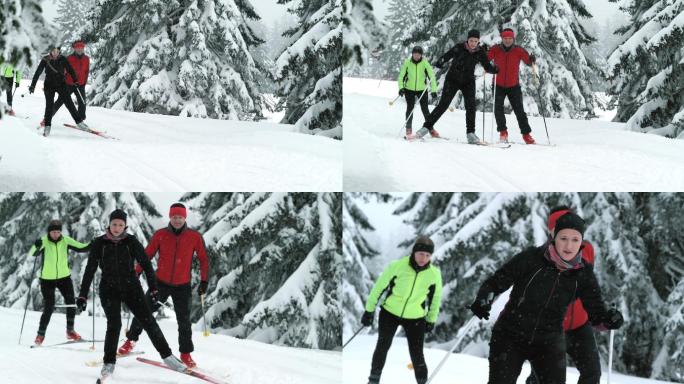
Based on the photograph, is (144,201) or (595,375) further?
(144,201)

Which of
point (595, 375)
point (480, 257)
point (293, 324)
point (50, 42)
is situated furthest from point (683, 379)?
point (50, 42)

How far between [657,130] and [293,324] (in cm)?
884

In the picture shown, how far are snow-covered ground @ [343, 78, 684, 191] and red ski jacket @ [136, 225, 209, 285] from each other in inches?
105

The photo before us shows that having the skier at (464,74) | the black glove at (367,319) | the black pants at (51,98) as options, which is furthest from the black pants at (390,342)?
the black pants at (51,98)

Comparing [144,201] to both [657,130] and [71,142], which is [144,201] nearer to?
[71,142]

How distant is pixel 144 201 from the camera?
1377 cm

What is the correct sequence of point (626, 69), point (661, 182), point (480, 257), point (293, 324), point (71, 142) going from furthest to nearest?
point (626, 69) < point (480, 257) < point (293, 324) < point (71, 142) < point (661, 182)

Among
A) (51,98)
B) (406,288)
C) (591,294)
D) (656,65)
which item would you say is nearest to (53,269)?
(51,98)

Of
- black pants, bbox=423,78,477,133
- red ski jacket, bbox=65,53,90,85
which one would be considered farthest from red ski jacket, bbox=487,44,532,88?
red ski jacket, bbox=65,53,90,85

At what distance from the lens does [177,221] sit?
7.20 metres

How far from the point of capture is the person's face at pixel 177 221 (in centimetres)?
717

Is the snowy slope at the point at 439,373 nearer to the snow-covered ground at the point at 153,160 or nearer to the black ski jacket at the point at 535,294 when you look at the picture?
the snow-covered ground at the point at 153,160

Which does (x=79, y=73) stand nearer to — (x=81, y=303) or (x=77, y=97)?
(x=77, y=97)

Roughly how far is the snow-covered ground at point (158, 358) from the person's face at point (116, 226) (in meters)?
1.43
